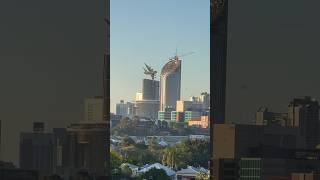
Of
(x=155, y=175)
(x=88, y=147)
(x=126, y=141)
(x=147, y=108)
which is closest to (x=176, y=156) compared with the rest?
(x=155, y=175)

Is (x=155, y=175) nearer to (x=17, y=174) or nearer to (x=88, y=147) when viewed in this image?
(x=88, y=147)

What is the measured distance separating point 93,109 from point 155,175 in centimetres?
122

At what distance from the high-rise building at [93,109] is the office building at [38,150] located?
56 cm

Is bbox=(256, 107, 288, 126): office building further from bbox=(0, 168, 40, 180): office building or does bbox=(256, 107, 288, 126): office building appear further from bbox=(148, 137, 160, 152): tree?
bbox=(0, 168, 40, 180): office building

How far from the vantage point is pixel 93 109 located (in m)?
6.99

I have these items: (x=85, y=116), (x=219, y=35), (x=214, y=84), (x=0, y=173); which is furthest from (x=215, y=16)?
(x=0, y=173)

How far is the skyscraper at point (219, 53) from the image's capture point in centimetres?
701

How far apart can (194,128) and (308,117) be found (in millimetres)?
1529

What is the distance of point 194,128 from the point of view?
23.4 ft

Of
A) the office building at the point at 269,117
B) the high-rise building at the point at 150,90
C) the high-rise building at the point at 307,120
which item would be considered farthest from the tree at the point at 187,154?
the high-rise building at the point at 307,120

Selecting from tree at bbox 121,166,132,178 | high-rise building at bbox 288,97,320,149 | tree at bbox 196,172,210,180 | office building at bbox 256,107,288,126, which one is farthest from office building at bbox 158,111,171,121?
high-rise building at bbox 288,97,320,149

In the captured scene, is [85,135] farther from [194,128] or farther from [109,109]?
[194,128]

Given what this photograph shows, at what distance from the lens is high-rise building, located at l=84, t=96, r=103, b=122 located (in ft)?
22.1

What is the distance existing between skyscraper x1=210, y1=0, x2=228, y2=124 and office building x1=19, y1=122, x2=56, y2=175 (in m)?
2.25
